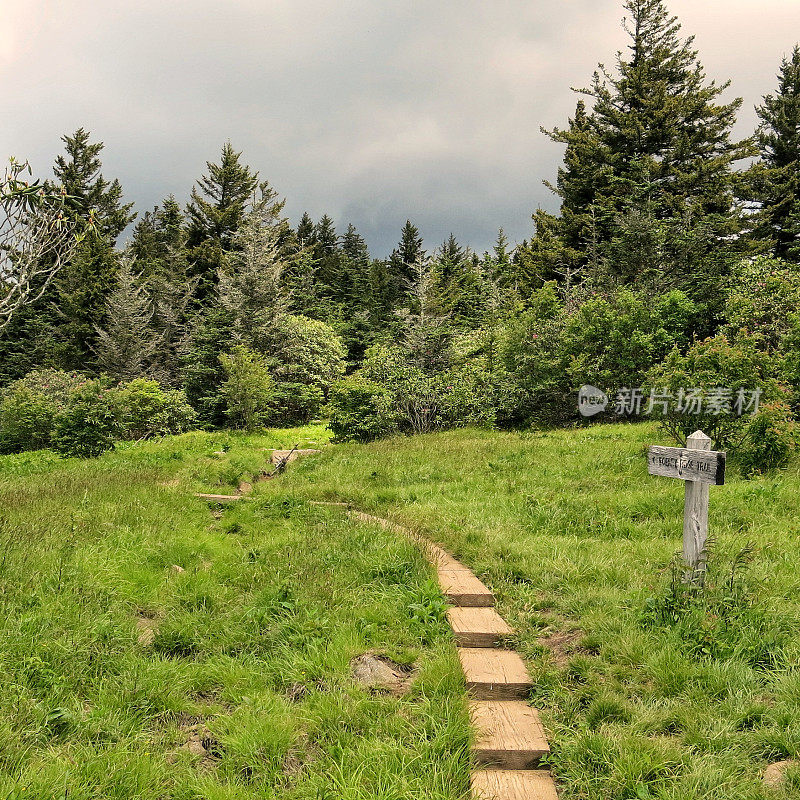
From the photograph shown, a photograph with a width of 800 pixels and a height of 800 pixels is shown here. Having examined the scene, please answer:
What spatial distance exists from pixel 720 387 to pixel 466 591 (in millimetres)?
7137

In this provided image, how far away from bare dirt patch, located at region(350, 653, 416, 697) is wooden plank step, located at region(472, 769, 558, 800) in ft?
2.44

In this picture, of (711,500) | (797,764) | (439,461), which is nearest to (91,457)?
(439,461)

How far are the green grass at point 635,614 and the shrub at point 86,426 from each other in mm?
7385

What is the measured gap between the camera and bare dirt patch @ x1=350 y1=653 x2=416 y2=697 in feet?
11.3

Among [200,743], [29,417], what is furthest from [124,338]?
[200,743]

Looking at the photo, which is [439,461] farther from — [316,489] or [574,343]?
[574,343]

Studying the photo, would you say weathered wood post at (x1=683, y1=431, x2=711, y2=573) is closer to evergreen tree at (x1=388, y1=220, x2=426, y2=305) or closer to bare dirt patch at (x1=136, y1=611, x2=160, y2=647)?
A: bare dirt patch at (x1=136, y1=611, x2=160, y2=647)

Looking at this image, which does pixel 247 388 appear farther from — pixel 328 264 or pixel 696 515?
pixel 328 264

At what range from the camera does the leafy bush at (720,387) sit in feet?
30.5

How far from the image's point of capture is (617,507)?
23.6ft

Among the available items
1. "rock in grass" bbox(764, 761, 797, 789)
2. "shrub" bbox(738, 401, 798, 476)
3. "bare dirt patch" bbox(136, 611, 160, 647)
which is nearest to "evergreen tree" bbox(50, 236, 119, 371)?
"bare dirt patch" bbox(136, 611, 160, 647)

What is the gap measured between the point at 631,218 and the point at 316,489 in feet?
54.0

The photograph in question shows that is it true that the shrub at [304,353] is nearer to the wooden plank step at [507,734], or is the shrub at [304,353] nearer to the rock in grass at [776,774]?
the wooden plank step at [507,734]

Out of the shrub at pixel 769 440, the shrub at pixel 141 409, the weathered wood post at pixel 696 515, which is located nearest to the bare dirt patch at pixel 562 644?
the weathered wood post at pixel 696 515
